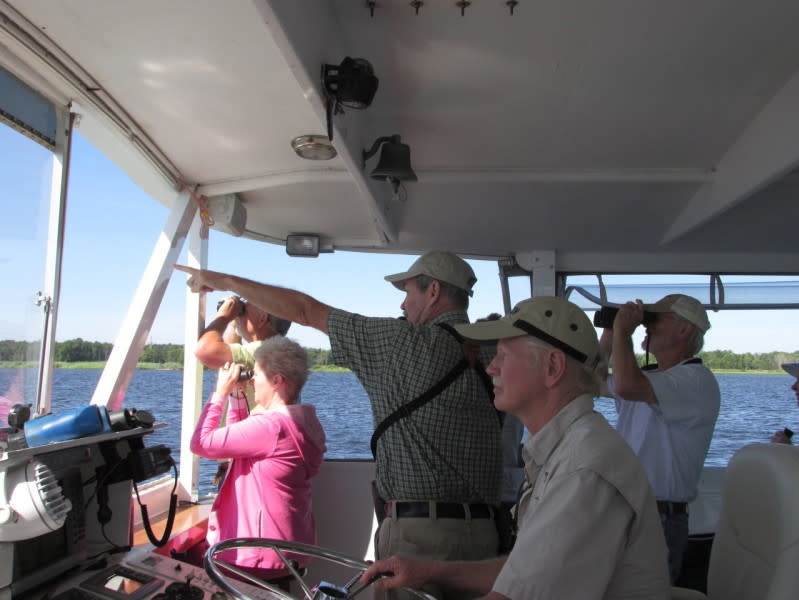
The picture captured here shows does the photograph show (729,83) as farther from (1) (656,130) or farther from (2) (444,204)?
(2) (444,204)

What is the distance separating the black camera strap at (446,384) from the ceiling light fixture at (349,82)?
29.7 inches

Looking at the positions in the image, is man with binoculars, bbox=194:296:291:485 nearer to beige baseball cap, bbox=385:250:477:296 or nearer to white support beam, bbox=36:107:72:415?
white support beam, bbox=36:107:72:415

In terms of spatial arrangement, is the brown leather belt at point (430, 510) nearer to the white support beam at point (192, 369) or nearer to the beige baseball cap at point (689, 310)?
the beige baseball cap at point (689, 310)

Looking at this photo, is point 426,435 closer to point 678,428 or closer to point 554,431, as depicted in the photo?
point 554,431

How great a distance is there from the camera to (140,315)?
267 cm

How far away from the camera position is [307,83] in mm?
1723

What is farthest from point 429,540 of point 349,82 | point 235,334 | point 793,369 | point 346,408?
point 346,408

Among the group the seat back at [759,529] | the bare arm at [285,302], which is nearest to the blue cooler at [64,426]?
the bare arm at [285,302]

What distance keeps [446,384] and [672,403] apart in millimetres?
996

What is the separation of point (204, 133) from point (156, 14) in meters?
0.82

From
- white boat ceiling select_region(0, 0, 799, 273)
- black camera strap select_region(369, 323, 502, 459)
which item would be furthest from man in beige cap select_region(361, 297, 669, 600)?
white boat ceiling select_region(0, 0, 799, 273)

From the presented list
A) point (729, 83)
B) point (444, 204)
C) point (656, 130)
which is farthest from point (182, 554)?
point (729, 83)

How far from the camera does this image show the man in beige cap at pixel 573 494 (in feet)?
3.58

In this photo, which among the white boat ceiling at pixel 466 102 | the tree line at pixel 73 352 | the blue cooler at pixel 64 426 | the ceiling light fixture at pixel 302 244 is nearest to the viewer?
the blue cooler at pixel 64 426
